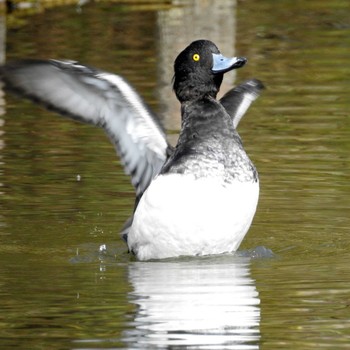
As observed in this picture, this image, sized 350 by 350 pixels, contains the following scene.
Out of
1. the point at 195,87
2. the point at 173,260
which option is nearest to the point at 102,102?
the point at 195,87

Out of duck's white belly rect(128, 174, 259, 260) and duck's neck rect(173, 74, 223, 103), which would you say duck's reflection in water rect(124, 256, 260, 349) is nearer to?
duck's white belly rect(128, 174, 259, 260)

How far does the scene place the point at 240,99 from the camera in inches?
429

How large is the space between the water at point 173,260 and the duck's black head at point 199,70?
3.71ft

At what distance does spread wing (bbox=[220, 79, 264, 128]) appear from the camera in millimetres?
10789

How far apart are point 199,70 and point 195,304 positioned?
223 cm

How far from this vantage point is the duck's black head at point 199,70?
9.92 metres

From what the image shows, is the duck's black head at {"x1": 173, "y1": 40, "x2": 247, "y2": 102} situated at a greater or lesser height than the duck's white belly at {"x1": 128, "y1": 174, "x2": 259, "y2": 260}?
greater

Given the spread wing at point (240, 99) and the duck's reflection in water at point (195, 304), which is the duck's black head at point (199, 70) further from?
the duck's reflection in water at point (195, 304)

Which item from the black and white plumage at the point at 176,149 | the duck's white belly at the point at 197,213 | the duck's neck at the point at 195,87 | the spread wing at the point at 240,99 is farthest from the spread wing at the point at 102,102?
the spread wing at the point at 240,99

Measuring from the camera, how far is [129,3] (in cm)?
2703

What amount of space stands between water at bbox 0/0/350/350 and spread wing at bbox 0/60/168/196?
68cm

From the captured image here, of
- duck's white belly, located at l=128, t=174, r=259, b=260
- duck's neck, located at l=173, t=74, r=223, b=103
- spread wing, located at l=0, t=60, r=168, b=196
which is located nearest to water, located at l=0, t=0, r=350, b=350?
duck's white belly, located at l=128, t=174, r=259, b=260

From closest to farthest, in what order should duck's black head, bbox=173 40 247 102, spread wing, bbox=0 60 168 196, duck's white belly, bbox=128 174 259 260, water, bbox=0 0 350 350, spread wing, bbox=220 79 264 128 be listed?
water, bbox=0 0 350 350 < duck's white belly, bbox=128 174 259 260 < spread wing, bbox=0 60 168 196 < duck's black head, bbox=173 40 247 102 < spread wing, bbox=220 79 264 128

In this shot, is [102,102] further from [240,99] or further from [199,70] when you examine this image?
[240,99]
